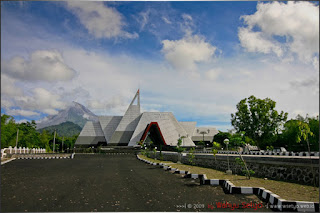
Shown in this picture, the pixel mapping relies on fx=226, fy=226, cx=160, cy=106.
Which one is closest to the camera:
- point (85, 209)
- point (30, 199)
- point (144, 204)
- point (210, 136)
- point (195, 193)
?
point (85, 209)

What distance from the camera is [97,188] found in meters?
8.61

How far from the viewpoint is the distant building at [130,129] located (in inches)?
2598

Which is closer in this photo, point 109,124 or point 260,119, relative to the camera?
point 260,119

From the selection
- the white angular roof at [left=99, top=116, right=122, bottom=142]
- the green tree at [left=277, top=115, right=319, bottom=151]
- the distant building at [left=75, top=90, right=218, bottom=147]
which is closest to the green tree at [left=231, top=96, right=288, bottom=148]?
the green tree at [left=277, top=115, right=319, bottom=151]

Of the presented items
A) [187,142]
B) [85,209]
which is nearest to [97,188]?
[85,209]

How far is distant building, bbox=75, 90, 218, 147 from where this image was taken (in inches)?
2598

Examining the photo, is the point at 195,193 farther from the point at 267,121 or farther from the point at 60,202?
the point at 267,121

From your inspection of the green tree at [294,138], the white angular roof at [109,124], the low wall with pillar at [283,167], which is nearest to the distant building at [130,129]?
the white angular roof at [109,124]

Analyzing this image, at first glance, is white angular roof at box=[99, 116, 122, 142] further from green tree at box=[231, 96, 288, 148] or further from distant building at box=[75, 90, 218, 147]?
green tree at box=[231, 96, 288, 148]

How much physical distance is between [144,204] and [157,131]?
186 feet

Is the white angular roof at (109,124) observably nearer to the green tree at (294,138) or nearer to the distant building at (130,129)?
the distant building at (130,129)

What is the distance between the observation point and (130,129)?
75500 mm

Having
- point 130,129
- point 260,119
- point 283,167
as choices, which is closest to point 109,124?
point 130,129

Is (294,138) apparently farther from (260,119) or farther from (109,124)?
(109,124)
